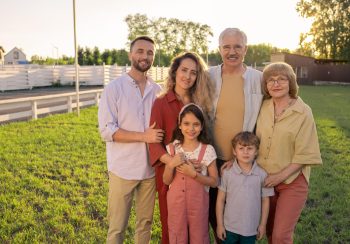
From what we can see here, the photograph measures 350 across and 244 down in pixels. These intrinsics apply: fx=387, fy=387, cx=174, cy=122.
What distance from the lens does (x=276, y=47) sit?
359ft

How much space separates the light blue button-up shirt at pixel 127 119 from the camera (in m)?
3.39

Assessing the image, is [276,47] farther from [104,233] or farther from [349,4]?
[104,233]

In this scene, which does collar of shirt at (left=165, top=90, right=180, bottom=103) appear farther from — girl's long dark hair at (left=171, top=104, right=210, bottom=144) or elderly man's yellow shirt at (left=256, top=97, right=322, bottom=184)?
elderly man's yellow shirt at (left=256, top=97, right=322, bottom=184)

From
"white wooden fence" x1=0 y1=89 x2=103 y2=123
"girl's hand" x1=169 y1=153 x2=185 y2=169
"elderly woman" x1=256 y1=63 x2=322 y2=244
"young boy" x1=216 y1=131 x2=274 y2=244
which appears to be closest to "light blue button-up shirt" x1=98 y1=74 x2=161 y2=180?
"girl's hand" x1=169 y1=153 x2=185 y2=169

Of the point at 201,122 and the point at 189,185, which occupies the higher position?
the point at 201,122

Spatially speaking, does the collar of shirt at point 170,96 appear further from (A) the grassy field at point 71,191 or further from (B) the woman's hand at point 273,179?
(A) the grassy field at point 71,191

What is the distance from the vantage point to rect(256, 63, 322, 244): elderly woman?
3027 millimetres

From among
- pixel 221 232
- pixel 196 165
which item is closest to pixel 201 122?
pixel 196 165

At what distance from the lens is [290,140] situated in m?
3.06

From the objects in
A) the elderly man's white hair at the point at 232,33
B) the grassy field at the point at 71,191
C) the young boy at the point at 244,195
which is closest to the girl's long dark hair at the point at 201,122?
the young boy at the point at 244,195

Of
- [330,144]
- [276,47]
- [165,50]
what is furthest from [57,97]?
[276,47]

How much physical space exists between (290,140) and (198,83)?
0.86m

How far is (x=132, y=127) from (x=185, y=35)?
3098 inches

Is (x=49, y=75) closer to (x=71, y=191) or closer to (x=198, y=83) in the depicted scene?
(x=71, y=191)
